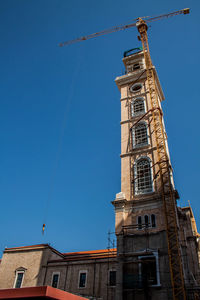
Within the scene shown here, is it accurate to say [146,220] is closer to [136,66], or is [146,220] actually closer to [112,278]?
[112,278]

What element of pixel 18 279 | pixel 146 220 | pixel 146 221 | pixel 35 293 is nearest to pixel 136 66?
pixel 146 220

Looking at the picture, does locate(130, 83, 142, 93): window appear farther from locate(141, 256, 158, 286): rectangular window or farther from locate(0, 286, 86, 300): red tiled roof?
locate(0, 286, 86, 300): red tiled roof

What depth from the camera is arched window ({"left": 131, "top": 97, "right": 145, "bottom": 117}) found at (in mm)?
44094

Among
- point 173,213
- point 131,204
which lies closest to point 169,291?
point 173,213

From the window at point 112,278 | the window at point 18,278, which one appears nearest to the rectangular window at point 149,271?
the window at point 112,278

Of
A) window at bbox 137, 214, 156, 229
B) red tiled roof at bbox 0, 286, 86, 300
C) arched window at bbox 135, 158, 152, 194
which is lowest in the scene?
red tiled roof at bbox 0, 286, 86, 300

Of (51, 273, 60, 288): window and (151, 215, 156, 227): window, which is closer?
(151, 215, 156, 227): window

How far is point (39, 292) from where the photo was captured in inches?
801

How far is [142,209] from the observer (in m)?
33.4

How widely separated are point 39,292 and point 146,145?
80.5 feet

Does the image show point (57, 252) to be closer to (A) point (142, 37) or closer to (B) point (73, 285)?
(B) point (73, 285)

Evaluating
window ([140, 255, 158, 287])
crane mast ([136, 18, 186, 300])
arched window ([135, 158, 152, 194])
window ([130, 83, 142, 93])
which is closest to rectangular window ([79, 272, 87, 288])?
window ([140, 255, 158, 287])

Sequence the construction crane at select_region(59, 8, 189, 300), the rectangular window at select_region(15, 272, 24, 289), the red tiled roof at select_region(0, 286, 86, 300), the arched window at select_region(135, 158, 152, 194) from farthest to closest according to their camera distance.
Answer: the rectangular window at select_region(15, 272, 24, 289)
the arched window at select_region(135, 158, 152, 194)
the construction crane at select_region(59, 8, 189, 300)
the red tiled roof at select_region(0, 286, 86, 300)

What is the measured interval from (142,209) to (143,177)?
4784 millimetres
